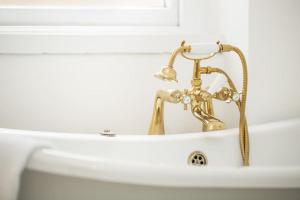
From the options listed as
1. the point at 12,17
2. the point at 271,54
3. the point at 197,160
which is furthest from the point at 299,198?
the point at 12,17

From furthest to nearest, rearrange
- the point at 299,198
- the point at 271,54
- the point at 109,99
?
the point at 109,99, the point at 271,54, the point at 299,198

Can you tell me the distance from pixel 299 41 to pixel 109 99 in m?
0.72

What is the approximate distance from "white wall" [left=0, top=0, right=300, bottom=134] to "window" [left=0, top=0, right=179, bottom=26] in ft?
0.55

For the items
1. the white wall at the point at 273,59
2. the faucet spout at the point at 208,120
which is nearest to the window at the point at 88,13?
the white wall at the point at 273,59

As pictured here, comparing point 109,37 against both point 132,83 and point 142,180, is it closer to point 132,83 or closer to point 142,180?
point 132,83

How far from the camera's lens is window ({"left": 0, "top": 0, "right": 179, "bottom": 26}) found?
144cm

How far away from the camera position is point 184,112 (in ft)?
4.71

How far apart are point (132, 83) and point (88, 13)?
338 mm

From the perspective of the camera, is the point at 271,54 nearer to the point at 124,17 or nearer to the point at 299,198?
the point at 124,17

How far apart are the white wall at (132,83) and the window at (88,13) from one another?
0.17 meters

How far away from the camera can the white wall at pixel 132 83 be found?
1294mm

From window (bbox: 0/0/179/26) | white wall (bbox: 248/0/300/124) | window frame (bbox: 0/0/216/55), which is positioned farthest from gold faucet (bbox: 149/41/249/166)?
window (bbox: 0/0/179/26)

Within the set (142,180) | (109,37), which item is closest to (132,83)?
(109,37)

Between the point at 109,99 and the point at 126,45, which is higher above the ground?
the point at 126,45
